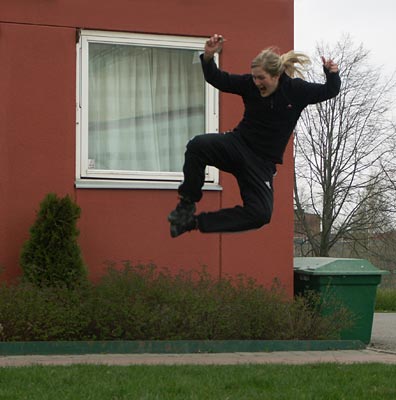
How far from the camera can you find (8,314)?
31.7 ft

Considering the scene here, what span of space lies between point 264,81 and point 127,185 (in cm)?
482

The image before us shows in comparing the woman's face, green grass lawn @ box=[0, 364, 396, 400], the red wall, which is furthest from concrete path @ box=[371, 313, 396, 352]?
the woman's face

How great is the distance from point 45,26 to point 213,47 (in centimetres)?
509

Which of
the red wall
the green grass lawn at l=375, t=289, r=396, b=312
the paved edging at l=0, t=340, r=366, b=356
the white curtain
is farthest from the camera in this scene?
the green grass lawn at l=375, t=289, r=396, b=312

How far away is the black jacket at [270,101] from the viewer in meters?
6.84

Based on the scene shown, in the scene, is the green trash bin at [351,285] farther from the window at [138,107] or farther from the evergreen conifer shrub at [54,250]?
the evergreen conifer shrub at [54,250]

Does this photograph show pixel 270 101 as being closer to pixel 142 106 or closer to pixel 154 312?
pixel 154 312

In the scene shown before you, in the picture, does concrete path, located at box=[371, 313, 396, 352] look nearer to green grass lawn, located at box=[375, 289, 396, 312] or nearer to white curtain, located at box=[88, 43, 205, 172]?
green grass lawn, located at box=[375, 289, 396, 312]

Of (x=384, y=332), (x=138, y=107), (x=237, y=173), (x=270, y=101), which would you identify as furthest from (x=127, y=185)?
(x=384, y=332)

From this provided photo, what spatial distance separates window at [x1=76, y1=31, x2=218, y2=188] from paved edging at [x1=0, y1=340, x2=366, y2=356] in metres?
2.39

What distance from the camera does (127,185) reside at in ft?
37.1

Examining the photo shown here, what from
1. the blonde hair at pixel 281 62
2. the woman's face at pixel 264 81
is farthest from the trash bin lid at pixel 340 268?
the woman's face at pixel 264 81

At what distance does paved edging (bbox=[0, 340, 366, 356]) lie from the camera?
938 cm

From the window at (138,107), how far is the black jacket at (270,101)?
4.46 metres
